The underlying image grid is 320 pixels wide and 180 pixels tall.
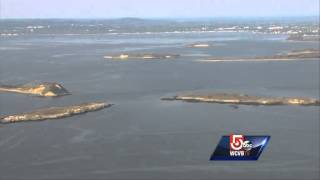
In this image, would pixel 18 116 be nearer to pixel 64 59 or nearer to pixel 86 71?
pixel 86 71

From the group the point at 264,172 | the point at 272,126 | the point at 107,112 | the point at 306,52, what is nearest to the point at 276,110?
the point at 272,126

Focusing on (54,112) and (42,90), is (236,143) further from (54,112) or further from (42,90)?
(42,90)

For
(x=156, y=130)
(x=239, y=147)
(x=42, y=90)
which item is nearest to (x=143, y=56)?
(x=42, y=90)

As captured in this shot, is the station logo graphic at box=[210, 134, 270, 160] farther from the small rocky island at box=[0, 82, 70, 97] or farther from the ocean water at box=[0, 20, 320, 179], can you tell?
the small rocky island at box=[0, 82, 70, 97]

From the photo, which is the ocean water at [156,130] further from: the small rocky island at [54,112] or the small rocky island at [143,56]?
the small rocky island at [143,56]

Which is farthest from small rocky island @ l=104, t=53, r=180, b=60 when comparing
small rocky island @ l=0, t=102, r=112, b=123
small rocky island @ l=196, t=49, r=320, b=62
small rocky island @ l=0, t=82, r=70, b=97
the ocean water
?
small rocky island @ l=0, t=102, r=112, b=123

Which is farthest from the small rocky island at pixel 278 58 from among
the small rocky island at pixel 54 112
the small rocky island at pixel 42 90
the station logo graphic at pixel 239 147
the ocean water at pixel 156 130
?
the station logo graphic at pixel 239 147
